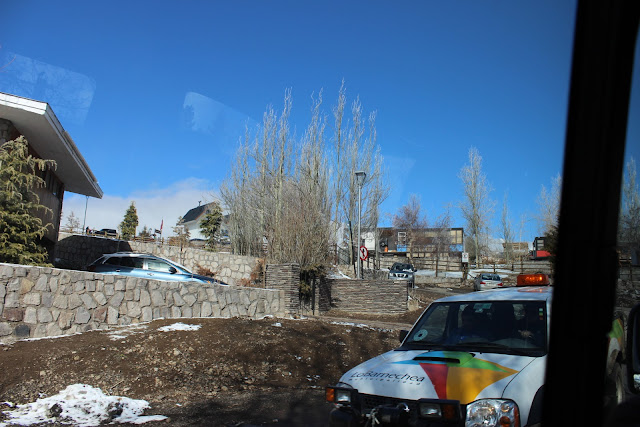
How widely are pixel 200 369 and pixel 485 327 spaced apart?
16.9ft

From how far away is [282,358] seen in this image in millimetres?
9109

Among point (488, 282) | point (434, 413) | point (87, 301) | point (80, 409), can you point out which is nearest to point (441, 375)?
point (434, 413)

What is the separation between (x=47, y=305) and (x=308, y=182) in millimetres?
18884

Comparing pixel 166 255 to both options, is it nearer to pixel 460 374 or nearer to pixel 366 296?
pixel 366 296

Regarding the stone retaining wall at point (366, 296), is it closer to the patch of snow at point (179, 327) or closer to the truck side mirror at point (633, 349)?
the patch of snow at point (179, 327)

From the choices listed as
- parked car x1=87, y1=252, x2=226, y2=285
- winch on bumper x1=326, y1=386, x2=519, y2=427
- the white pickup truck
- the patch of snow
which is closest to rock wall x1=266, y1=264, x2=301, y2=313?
parked car x1=87, y1=252, x2=226, y2=285

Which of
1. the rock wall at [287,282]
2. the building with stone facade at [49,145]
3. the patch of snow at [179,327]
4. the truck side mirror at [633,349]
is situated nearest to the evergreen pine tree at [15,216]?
the building with stone facade at [49,145]

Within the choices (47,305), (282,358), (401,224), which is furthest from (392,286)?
(401,224)

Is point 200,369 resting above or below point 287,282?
below

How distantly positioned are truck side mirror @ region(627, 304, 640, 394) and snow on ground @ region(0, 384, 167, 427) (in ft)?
16.8

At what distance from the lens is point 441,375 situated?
384cm

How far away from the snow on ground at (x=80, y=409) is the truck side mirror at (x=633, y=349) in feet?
16.8

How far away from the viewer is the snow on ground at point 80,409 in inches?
227

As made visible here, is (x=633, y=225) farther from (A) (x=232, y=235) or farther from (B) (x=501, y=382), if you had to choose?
(A) (x=232, y=235)
